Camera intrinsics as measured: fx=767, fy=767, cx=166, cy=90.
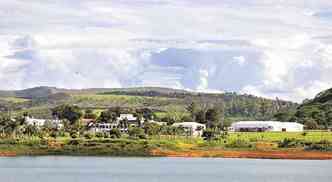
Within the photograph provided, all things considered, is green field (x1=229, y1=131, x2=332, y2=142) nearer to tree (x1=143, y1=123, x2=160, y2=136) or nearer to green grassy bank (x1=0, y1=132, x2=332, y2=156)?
green grassy bank (x1=0, y1=132, x2=332, y2=156)

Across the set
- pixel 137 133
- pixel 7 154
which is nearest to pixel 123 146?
pixel 7 154

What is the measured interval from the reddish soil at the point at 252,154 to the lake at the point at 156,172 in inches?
851

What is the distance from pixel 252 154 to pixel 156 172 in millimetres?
43381

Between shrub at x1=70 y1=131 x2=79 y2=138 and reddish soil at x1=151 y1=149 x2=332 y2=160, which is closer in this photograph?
reddish soil at x1=151 y1=149 x2=332 y2=160

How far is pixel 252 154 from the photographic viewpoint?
13162 centimetres

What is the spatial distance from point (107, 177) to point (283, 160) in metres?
45.9

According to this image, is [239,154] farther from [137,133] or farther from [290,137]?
[137,133]

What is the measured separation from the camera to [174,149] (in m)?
138

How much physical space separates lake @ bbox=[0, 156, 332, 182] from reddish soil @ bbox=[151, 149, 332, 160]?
21626 mm

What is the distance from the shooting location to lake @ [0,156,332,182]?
81.2m

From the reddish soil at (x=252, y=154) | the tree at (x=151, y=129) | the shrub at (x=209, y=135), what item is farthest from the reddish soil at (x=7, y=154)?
the shrub at (x=209, y=135)

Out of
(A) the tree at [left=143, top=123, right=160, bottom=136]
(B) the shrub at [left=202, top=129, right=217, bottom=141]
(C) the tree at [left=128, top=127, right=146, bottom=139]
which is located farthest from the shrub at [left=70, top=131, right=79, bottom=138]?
(B) the shrub at [left=202, top=129, right=217, bottom=141]

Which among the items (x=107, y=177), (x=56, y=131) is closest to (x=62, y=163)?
(x=107, y=177)

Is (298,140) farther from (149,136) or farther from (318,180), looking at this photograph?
(318,180)
